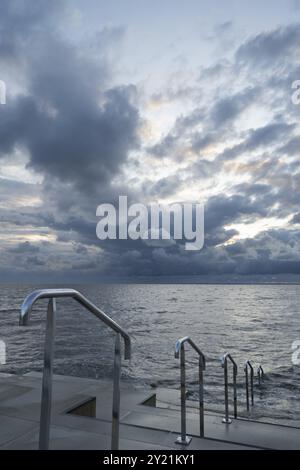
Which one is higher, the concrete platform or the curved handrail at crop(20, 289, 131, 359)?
the curved handrail at crop(20, 289, 131, 359)

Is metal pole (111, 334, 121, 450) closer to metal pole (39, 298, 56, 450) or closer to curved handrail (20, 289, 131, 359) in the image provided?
curved handrail (20, 289, 131, 359)

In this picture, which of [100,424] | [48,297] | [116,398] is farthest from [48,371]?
[100,424]

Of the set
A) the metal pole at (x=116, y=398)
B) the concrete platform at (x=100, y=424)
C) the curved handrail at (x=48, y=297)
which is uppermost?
the curved handrail at (x=48, y=297)

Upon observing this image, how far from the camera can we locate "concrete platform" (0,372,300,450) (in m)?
3.63

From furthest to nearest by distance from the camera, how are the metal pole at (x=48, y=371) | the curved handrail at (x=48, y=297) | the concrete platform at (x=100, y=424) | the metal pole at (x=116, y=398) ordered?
the concrete platform at (x=100, y=424), the metal pole at (x=116, y=398), the metal pole at (x=48, y=371), the curved handrail at (x=48, y=297)

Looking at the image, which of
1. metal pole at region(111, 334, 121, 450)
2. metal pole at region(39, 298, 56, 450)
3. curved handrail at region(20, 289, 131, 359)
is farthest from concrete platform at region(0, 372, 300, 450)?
curved handrail at region(20, 289, 131, 359)

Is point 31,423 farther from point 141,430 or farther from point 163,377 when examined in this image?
point 163,377

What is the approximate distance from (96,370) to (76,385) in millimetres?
8700

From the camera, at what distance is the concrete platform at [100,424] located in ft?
11.9

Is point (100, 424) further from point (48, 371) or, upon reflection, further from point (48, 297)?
point (48, 297)

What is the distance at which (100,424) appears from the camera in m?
4.21

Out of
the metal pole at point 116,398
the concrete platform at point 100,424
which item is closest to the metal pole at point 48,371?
the metal pole at point 116,398

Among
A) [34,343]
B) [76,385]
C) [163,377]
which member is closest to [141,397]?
[76,385]

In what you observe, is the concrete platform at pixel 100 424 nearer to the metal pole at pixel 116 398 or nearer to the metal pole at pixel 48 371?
the metal pole at pixel 116 398
